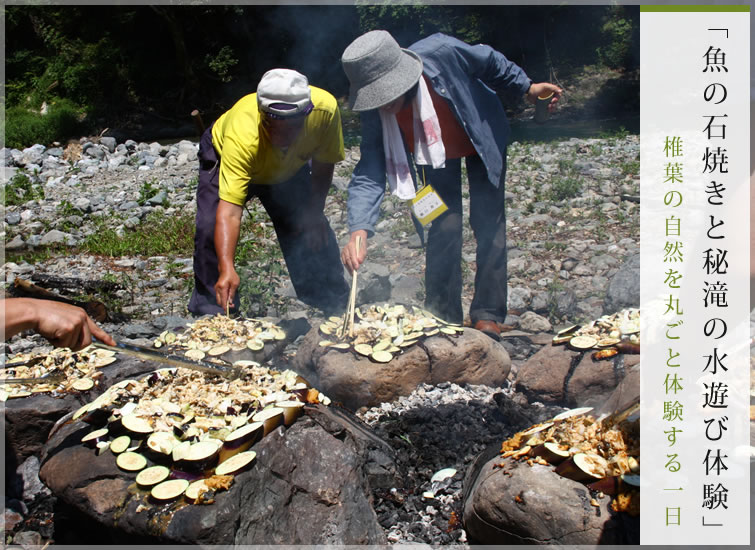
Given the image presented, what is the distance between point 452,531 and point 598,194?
271 inches

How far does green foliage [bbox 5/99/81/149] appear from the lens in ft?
51.8

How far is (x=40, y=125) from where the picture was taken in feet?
54.4

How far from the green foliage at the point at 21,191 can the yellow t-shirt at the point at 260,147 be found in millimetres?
7507

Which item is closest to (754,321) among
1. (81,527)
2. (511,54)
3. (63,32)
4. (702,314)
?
(702,314)

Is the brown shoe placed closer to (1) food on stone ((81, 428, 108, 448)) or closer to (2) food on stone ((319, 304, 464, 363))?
(2) food on stone ((319, 304, 464, 363))

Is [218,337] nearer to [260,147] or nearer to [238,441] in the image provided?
[260,147]

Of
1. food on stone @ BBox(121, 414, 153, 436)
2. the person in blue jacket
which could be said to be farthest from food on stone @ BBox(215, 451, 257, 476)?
the person in blue jacket

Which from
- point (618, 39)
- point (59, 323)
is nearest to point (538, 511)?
point (59, 323)

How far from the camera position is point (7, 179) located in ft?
39.2

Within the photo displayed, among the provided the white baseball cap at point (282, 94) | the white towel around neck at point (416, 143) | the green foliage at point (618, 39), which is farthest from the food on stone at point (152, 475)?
the green foliage at point (618, 39)

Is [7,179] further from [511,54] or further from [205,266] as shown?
[511,54]

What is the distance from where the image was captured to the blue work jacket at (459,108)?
4.20 metres

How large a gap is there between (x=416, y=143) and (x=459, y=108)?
0.40 m

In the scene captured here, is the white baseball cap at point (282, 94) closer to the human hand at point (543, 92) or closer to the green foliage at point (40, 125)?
the human hand at point (543, 92)
